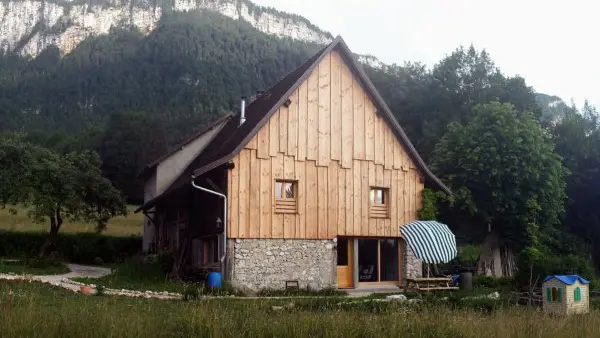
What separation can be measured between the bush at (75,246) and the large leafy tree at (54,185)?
4014 mm

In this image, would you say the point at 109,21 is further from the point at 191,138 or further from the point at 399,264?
the point at 399,264

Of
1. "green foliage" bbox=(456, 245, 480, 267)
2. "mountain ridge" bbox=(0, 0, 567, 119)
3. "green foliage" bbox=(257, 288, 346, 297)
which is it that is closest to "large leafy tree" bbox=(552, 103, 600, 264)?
"green foliage" bbox=(456, 245, 480, 267)

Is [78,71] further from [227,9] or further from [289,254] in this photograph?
[289,254]

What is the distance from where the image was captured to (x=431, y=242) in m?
23.0

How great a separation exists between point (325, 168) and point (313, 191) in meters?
1.03

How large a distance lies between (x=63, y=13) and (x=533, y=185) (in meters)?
153

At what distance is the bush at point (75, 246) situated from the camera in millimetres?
41219

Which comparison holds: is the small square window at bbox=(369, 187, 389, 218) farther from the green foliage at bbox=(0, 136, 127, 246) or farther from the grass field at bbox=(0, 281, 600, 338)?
the green foliage at bbox=(0, 136, 127, 246)

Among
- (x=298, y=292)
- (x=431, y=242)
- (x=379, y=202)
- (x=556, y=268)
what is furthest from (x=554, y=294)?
(x=379, y=202)

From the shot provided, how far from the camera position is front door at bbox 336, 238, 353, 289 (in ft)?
79.7

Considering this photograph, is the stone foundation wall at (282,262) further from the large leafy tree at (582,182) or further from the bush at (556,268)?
the large leafy tree at (582,182)

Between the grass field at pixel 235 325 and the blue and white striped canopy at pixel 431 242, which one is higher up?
the blue and white striped canopy at pixel 431 242

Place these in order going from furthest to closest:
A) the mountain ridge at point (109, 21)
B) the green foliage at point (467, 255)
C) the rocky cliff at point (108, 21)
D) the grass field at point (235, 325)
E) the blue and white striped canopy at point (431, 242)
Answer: the rocky cliff at point (108, 21) → the mountain ridge at point (109, 21) → the green foliage at point (467, 255) → the blue and white striped canopy at point (431, 242) → the grass field at point (235, 325)

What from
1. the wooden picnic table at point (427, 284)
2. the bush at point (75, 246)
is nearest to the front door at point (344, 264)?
the wooden picnic table at point (427, 284)
